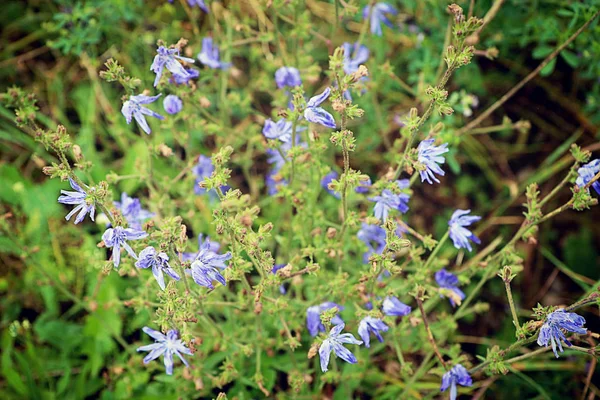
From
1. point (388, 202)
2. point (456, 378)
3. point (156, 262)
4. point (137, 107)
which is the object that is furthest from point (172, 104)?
point (456, 378)

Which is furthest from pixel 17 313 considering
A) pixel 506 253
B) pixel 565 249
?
pixel 565 249

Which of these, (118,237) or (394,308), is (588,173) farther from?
(118,237)

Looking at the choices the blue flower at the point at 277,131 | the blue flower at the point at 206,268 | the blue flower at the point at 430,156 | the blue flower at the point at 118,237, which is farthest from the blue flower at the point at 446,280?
the blue flower at the point at 118,237

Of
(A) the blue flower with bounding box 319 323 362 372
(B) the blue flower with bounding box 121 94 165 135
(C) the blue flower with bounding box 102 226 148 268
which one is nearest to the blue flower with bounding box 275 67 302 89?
(B) the blue flower with bounding box 121 94 165 135

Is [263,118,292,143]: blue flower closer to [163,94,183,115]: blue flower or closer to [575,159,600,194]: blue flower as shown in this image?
[163,94,183,115]: blue flower

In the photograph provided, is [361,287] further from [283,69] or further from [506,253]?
[283,69]

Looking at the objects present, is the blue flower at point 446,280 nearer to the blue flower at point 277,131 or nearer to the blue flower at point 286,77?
the blue flower at point 277,131
